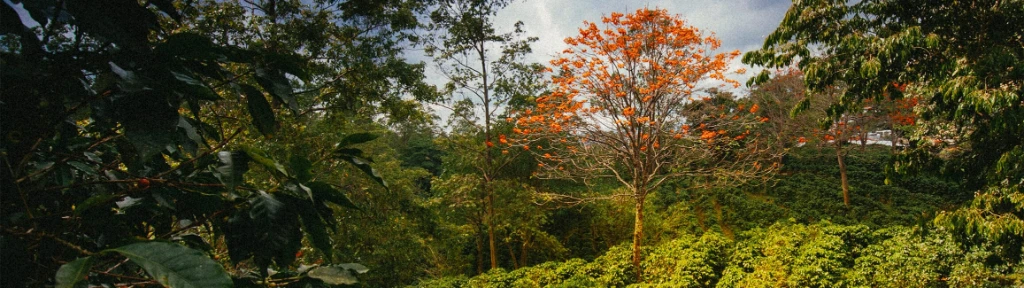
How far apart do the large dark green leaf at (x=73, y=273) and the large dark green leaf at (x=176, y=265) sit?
0.04m

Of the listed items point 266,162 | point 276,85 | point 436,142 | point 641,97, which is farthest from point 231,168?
point 436,142

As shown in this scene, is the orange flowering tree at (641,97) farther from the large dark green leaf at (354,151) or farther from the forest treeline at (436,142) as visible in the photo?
the large dark green leaf at (354,151)

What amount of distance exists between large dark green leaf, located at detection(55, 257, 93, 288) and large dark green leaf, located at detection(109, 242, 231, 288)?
42 mm

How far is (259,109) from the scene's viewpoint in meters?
0.87

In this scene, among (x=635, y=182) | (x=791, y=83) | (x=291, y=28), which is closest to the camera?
(x=291, y=28)

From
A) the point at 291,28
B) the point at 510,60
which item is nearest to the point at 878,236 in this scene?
the point at 510,60

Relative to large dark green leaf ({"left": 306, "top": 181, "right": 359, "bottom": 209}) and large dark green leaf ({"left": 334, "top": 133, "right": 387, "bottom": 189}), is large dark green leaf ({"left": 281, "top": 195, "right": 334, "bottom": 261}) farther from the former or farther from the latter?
large dark green leaf ({"left": 334, "top": 133, "right": 387, "bottom": 189})

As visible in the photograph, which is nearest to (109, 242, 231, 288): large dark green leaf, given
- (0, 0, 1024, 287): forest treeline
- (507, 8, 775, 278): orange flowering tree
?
(0, 0, 1024, 287): forest treeline

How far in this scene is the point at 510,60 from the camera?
920 centimetres

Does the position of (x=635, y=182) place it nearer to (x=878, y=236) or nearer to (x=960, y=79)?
(x=960, y=79)

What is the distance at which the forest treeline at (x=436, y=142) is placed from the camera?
0.73 metres

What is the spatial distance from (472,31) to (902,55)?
21.8 ft

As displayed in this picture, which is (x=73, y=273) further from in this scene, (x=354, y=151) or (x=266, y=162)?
(x=354, y=151)

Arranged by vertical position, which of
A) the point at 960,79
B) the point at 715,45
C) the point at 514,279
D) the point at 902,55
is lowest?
the point at 514,279
